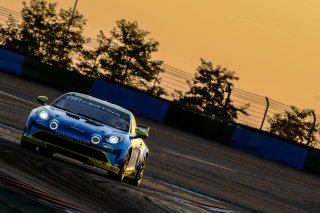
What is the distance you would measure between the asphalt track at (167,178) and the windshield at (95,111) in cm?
84

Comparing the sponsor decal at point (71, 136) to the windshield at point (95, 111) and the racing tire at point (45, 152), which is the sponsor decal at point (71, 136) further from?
the windshield at point (95, 111)

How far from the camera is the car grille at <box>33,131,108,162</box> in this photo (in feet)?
39.9

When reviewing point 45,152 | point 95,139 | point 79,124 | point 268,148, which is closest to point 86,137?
point 95,139

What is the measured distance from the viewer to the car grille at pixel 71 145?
12.1 meters

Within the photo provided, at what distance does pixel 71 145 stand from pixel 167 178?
3670 mm

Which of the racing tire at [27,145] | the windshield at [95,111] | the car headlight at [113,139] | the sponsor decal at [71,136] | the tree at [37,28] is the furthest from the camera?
the tree at [37,28]

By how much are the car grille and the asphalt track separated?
28cm

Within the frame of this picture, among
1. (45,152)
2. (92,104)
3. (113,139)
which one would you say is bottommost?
(45,152)

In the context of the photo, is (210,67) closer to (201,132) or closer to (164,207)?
(201,132)

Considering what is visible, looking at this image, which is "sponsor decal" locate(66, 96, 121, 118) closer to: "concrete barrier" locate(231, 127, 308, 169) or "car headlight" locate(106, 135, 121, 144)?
"car headlight" locate(106, 135, 121, 144)

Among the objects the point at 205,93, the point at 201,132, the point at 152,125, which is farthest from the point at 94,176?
the point at 205,93

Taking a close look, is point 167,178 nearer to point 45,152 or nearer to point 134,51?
point 45,152

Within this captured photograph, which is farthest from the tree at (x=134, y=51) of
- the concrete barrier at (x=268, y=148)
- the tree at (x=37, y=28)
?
the concrete barrier at (x=268, y=148)

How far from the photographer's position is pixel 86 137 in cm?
1219
